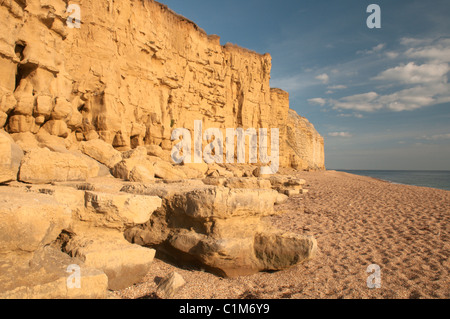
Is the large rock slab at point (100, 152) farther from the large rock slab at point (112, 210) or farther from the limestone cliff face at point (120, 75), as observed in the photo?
the large rock slab at point (112, 210)

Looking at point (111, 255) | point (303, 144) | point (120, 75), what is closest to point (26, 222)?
point (111, 255)

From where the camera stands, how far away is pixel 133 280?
3.04 metres

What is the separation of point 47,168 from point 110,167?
3051 mm

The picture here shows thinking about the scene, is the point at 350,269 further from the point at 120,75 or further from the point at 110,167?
the point at 120,75

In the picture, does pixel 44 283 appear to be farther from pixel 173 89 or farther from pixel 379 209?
pixel 173 89

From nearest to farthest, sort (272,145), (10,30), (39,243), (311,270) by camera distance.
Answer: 1. (39,243)
2. (311,270)
3. (10,30)
4. (272,145)

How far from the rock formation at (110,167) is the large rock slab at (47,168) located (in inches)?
0.8

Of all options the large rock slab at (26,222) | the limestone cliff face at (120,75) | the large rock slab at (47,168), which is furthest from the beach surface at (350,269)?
the limestone cliff face at (120,75)

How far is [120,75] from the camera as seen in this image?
12.3 m

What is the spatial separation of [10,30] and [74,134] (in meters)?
3.71

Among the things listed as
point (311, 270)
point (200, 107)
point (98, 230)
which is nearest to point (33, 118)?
point (98, 230)

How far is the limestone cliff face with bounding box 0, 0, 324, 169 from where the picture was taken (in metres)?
7.41

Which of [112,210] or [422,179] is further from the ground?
[112,210]

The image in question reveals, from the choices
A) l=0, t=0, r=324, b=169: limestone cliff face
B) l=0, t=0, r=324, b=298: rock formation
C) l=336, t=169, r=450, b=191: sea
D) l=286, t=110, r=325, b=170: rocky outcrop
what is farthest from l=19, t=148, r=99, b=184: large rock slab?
l=336, t=169, r=450, b=191: sea
